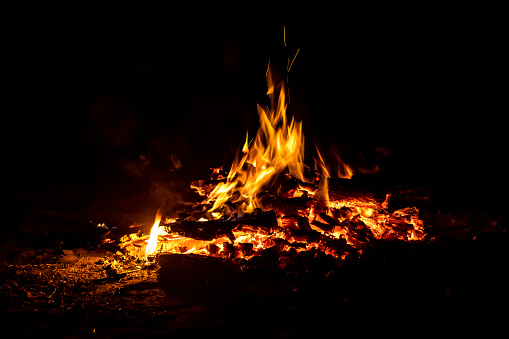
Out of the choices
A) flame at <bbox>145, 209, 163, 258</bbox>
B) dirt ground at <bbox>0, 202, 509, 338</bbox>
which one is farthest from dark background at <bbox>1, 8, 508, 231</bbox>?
dirt ground at <bbox>0, 202, 509, 338</bbox>

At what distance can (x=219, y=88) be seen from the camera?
6.61m

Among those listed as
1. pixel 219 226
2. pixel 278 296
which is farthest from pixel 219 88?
pixel 278 296

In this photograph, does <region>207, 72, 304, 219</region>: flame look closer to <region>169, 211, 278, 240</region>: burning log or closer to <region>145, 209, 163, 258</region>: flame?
<region>169, 211, 278, 240</region>: burning log

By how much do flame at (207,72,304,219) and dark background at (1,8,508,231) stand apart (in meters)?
1.08

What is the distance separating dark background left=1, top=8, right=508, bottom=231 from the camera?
18.4ft

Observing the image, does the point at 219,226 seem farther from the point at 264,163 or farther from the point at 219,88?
the point at 219,88

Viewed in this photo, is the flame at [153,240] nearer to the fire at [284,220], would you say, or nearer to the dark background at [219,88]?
the fire at [284,220]

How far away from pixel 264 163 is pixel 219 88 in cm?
274

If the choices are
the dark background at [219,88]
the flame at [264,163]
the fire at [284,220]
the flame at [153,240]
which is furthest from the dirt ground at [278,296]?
the dark background at [219,88]

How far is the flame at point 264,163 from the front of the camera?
13.8ft

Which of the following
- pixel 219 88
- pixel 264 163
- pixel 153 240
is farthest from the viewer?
pixel 219 88

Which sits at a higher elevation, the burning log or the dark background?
the dark background

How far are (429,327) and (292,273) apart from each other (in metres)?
1.13

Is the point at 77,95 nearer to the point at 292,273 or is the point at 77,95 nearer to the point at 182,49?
the point at 182,49
